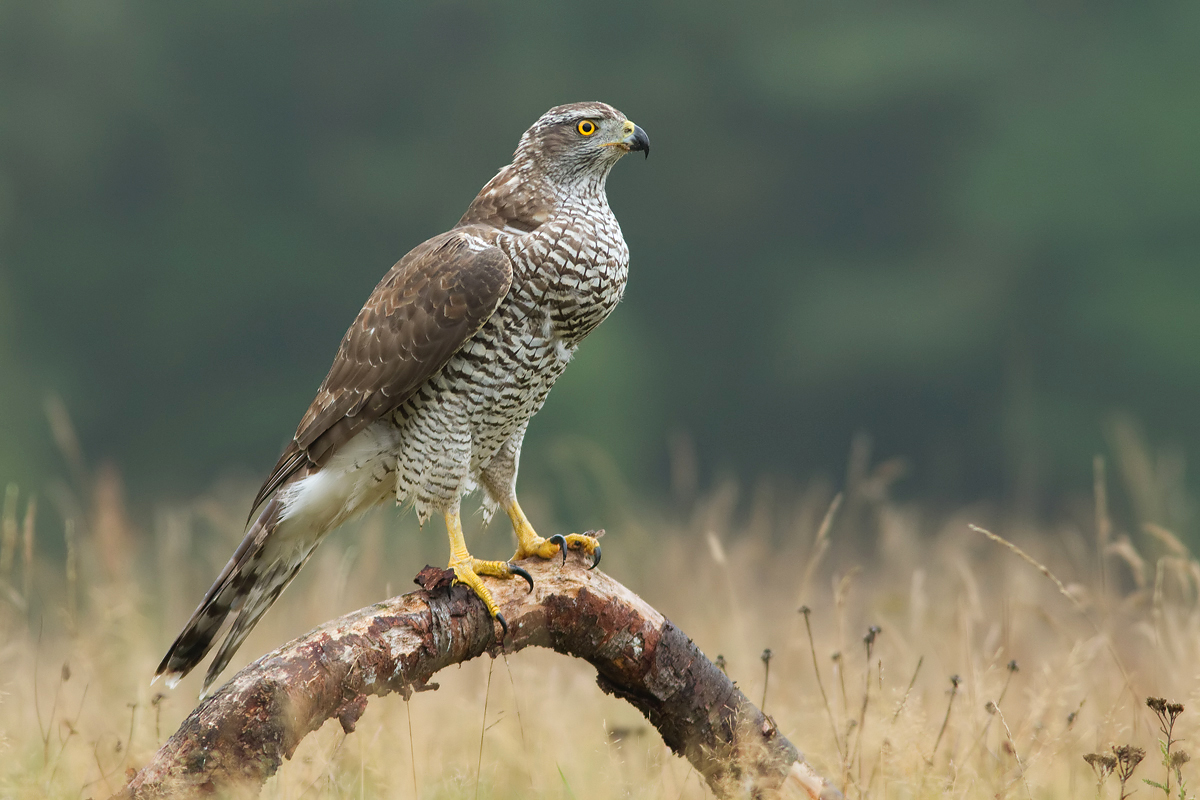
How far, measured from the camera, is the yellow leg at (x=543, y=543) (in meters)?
3.38

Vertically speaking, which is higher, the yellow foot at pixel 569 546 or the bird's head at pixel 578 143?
the bird's head at pixel 578 143

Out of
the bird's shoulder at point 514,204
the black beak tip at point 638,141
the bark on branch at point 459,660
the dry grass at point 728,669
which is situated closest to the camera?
the bark on branch at point 459,660

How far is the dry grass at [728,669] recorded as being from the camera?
312 cm

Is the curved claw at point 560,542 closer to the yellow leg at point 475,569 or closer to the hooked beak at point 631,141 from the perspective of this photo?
the yellow leg at point 475,569

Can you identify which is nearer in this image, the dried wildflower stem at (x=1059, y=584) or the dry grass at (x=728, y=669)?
the dried wildflower stem at (x=1059, y=584)

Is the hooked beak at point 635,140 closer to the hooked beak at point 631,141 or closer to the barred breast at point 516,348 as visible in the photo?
the hooked beak at point 631,141

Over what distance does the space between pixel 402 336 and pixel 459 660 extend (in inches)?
35.9

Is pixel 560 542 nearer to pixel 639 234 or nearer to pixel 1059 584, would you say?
pixel 1059 584

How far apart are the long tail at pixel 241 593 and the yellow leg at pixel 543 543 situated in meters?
0.57

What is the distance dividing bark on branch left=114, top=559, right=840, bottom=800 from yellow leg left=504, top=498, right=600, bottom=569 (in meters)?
0.25

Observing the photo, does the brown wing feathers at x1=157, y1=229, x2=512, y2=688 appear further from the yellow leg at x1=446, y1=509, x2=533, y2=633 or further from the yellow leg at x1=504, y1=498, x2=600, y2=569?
the yellow leg at x1=504, y1=498, x2=600, y2=569

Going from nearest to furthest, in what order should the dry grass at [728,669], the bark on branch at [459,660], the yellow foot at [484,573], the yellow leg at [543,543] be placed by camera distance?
the bark on branch at [459,660] → the yellow foot at [484,573] → the dry grass at [728,669] → the yellow leg at [543,543]

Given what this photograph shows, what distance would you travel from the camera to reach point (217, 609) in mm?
3326

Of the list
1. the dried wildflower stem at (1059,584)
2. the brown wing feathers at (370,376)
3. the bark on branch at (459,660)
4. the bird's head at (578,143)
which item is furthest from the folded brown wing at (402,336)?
the dried wildflower stem at (1059,584)
